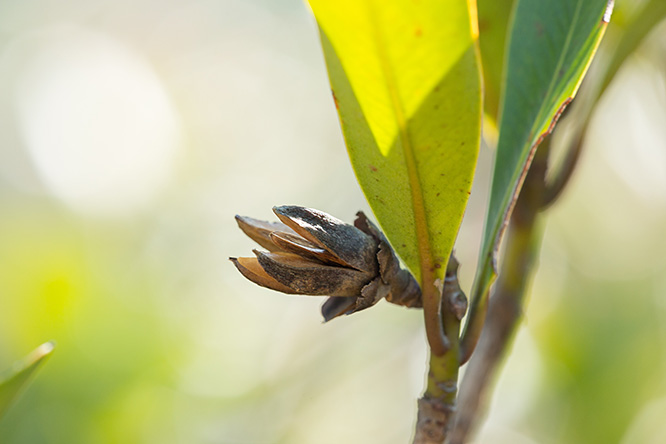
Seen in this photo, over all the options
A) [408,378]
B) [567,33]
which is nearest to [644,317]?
[408,378]

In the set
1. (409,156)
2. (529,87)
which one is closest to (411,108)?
(409,156)

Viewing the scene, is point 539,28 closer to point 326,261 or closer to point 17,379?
point 326,261

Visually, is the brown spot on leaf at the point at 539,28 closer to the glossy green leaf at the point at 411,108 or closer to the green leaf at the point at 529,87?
the green leaf at the point at 529,87

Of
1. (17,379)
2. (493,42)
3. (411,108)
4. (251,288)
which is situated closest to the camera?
(411,108)

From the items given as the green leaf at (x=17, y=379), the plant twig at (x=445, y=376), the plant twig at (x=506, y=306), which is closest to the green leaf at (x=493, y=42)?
the plant twig at (x=506, y=306)

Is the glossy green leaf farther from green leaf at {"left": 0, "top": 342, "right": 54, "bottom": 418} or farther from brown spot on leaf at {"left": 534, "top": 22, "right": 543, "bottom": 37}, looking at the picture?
green leaf at {"left": 0, "top": 342, "right": 54, "bottom": 418}

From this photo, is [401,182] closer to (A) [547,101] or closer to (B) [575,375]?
(A) [547,101]
